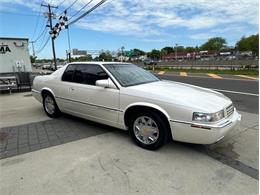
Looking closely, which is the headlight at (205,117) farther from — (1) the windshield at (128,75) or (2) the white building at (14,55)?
Answer: (2) the white building at (14,55)

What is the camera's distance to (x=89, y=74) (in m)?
4.64

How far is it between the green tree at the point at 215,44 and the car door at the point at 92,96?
120 metres

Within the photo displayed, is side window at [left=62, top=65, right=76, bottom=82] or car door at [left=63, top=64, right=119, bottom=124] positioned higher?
side window at [left=62, top=65, right=76, bottom=82]

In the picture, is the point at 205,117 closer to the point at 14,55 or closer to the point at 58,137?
the point at 58,137

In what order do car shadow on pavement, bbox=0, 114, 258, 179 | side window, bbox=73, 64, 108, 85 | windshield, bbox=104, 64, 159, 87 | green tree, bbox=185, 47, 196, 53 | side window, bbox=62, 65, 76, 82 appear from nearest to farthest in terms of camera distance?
car shadow on pavement, bbox=0, 114, 258, 179
windshield, bbox=104, 64, 159, 87
side window, bbox=73, 64, 108, 85
side window, bbox=62, 65, 76, 82
green tree, bbox=185, 47, 196, 53

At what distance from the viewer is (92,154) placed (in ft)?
11.6

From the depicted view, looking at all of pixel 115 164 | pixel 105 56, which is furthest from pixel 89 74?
pixel 105 56

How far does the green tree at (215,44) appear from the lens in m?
114

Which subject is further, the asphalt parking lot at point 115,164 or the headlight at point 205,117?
the headlight at point 205,117

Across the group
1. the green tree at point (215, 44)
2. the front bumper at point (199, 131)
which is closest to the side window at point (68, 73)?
the front bumper at point (199, 131)

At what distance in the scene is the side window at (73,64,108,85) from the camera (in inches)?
173

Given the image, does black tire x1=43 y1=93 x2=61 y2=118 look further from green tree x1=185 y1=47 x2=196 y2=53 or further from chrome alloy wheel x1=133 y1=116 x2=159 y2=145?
green tree x1=185 y1=47 x2=196 y2=53

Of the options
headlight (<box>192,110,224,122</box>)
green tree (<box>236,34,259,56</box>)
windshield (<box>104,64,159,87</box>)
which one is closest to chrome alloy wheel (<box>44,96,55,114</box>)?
windshield (<box>104,64,159,87</box>)

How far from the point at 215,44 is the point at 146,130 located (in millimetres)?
122577
